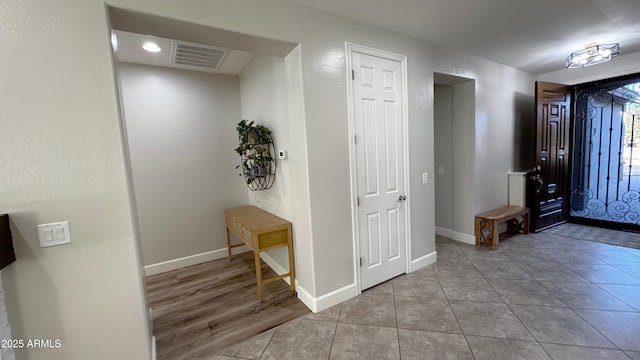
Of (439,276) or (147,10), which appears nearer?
(147,10)

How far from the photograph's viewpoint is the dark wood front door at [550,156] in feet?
12.7

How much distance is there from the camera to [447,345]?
181 centimetres

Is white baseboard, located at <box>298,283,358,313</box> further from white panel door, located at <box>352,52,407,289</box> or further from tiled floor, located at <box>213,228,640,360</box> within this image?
white panel door, located at <box>352,52,407,289</box>

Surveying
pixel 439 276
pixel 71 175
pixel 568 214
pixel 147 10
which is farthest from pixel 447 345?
pixel 568 214

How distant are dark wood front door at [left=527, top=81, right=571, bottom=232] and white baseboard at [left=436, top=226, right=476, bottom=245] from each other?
3.98ft

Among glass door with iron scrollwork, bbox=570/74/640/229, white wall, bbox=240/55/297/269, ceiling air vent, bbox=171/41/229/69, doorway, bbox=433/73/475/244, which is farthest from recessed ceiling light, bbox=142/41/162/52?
glass door with iron scrollwork, bbox=570/74/640/229

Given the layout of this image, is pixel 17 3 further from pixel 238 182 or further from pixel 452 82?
pixel 452 82

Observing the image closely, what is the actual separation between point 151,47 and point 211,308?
2.78 m

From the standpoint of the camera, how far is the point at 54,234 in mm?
1340

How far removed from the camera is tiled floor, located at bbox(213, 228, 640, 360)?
1.77m

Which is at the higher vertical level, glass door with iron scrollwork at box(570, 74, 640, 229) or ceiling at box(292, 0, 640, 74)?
ceiling at box(292, 0, 640, 74)

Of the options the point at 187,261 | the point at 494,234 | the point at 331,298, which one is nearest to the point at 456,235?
the point at 494,234

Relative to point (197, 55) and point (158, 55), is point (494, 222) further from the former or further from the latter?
point (158, 55)

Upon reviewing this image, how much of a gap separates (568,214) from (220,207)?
598 centimetres
